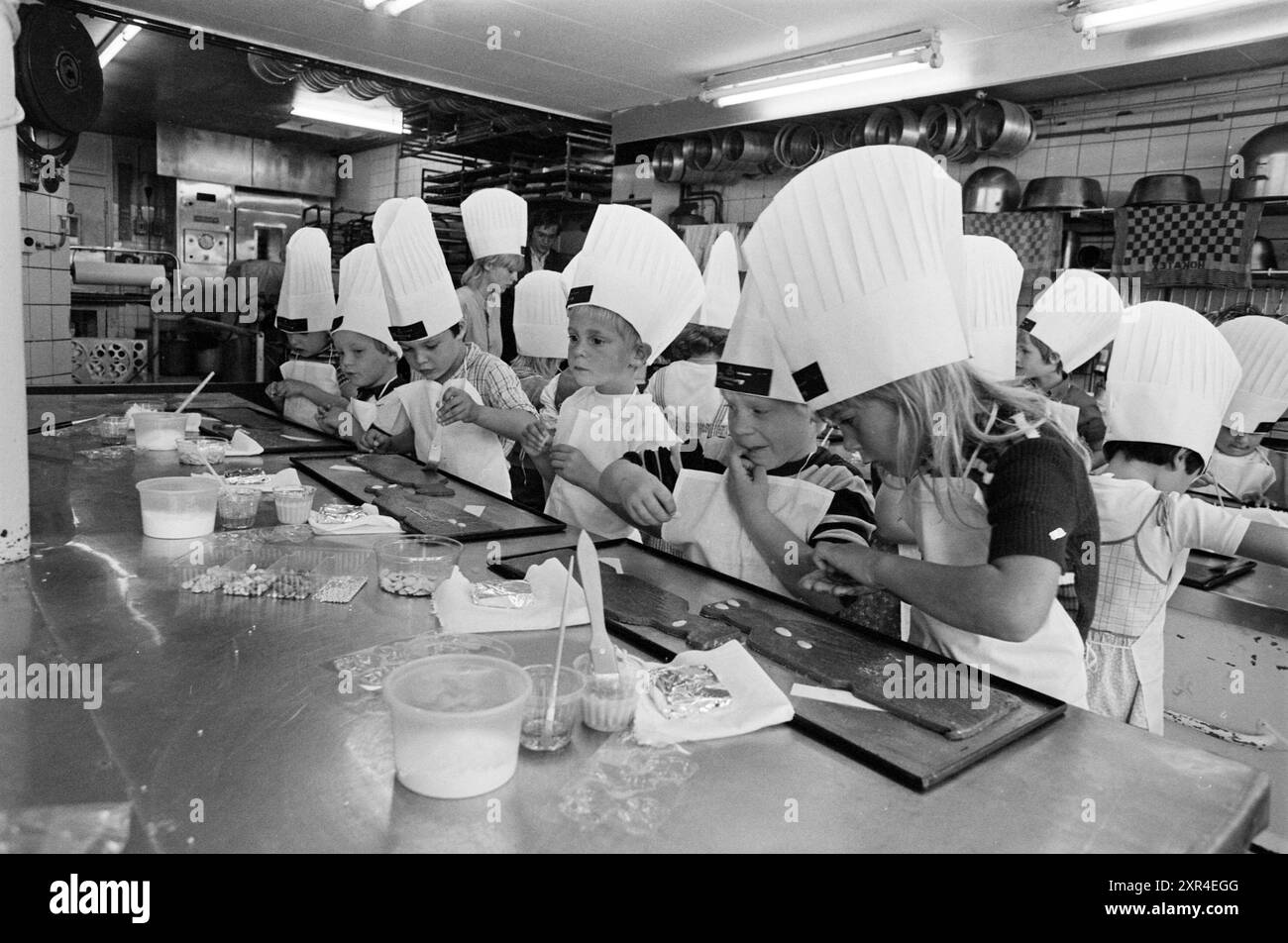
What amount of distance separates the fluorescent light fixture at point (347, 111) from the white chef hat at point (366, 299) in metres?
4.31

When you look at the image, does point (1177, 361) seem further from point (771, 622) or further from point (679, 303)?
point (771, 622)

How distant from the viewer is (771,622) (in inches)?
48.8

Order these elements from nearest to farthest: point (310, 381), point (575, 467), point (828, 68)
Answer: point (575, 467)
point (310, 381)
point (828, 68)

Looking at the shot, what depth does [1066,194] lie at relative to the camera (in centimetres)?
475

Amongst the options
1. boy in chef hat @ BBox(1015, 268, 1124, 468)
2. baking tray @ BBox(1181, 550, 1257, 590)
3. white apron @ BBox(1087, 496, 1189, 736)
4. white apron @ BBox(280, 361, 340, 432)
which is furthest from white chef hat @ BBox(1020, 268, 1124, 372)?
white apron @ BBox(280, 361, 340, 432)

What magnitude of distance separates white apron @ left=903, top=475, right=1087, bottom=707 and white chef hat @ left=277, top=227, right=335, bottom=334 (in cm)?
306

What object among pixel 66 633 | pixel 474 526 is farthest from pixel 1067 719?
pixel 66 633

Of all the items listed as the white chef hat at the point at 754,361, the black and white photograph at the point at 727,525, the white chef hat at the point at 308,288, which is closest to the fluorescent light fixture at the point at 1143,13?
the black and white photograph at the point at 727,525

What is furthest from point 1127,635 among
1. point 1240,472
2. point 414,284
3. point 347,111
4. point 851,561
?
point 347,111

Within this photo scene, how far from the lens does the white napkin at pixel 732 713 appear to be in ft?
2.98

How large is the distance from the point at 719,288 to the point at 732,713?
2811 millimetres

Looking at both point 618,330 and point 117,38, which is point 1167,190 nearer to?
point 618,330

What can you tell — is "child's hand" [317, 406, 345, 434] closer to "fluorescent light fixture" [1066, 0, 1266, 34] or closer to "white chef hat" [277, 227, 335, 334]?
"white chef hat" [277, 227, 335, 334]

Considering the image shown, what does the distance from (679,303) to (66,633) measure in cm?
163
